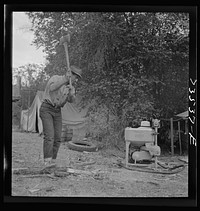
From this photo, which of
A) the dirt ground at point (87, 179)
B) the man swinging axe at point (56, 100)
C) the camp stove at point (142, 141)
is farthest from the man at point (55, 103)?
the camp stove at point (142, 141)

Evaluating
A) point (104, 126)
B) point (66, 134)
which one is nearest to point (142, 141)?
point (104, 126)

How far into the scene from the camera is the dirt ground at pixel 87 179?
3115 mm

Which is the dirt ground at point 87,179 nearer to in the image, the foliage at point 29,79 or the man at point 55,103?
the man at point 55,103

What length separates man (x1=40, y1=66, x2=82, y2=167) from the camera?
3217 millimetres

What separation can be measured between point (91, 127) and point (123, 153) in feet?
1.49

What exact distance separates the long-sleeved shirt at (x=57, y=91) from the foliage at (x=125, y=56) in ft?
0.29

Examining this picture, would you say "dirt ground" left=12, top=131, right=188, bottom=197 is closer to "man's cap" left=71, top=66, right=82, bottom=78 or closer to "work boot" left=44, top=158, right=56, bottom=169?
"work boot" left=44, top=158, right=56, bottom=169

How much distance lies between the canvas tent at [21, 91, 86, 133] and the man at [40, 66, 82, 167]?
0.18ft

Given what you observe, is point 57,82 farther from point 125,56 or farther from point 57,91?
point 125,56

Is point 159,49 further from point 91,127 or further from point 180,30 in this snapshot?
point 91,127

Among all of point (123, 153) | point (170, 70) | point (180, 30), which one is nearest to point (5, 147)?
point (123, 153)

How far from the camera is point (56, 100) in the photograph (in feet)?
10.6

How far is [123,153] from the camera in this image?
3211mm

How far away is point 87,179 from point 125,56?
1.41 m
